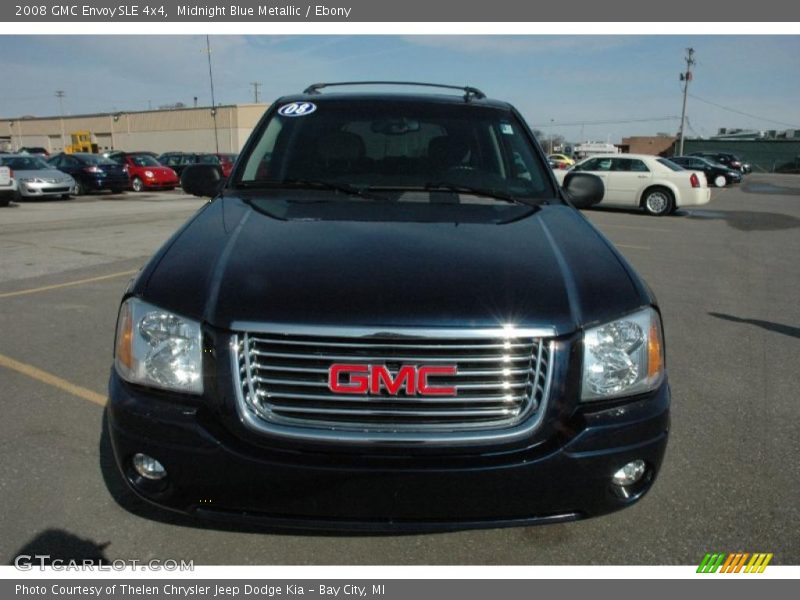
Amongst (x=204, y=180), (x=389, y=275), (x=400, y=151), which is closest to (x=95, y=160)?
(x=204, y=180)

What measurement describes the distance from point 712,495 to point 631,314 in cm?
123

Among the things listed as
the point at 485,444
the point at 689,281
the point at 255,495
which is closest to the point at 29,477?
the point at 255,495

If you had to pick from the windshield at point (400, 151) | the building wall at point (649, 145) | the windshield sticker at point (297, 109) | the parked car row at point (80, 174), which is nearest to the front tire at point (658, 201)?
the parked car row at point (80, 174)

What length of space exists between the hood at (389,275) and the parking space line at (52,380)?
1.69 meters

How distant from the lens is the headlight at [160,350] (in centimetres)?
202

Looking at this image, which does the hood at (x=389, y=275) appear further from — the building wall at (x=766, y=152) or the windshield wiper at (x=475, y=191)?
the building wall at (x=766, y=152)

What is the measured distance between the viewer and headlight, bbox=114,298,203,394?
2020mm

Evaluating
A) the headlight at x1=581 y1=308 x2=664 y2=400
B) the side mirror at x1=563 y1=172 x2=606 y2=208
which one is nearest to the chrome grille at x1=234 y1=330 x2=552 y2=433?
the headlight at x1=581 y1=308 x2=664 y2=400

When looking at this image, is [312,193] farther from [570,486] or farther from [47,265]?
[47,265]

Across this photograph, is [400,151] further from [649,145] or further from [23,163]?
[649,145]

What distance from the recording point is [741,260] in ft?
31.6

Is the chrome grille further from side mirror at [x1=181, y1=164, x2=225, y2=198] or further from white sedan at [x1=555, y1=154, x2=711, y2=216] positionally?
white sedan at [x1=555, y1=154, x2=711, y2=216]

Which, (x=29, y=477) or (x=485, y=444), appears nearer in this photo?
(x=485, y=444)

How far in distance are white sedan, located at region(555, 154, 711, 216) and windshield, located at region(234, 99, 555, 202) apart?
1423cm
